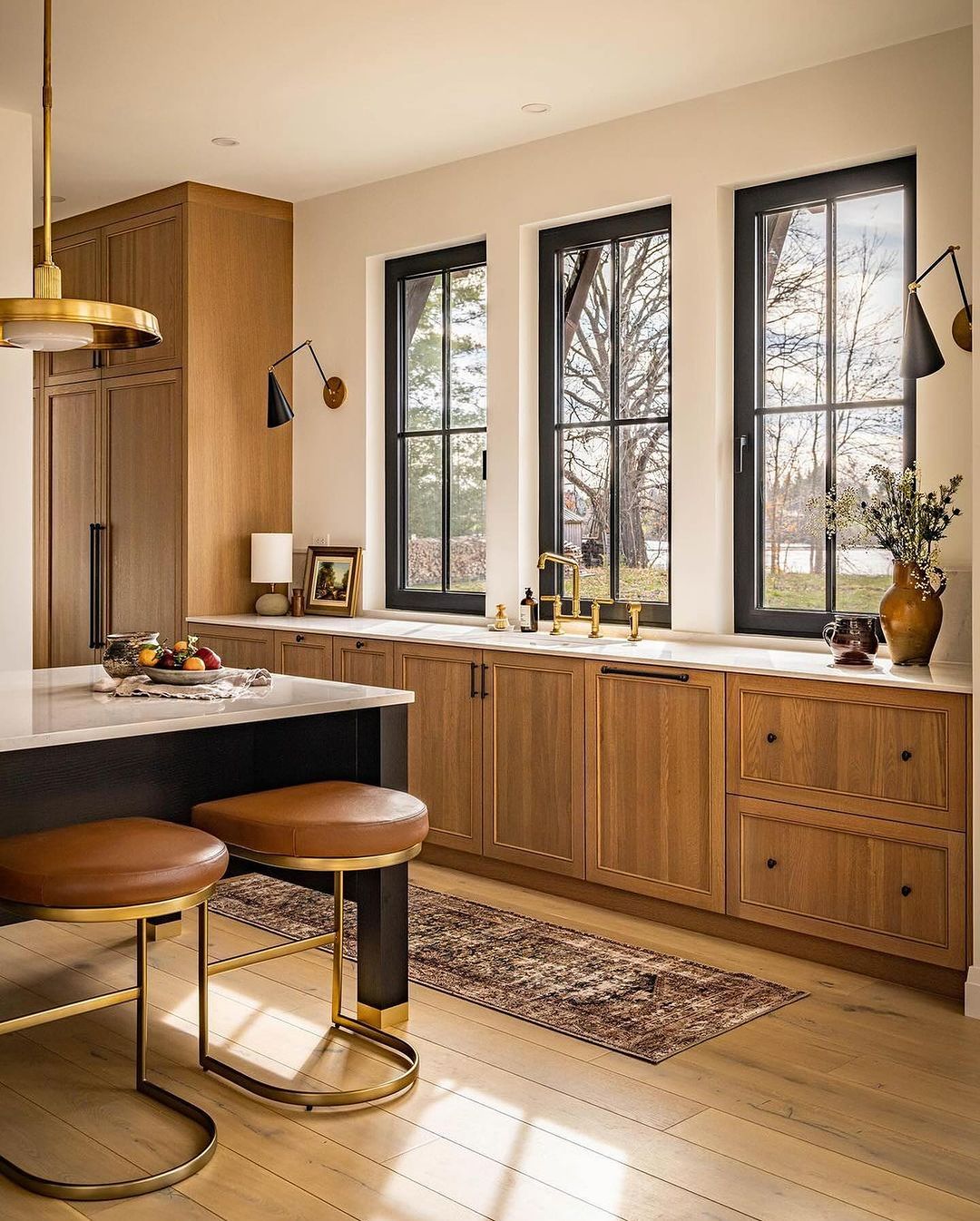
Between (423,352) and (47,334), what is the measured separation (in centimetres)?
301

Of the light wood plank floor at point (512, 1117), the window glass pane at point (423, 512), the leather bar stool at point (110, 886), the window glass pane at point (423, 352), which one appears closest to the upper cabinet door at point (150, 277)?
the window glass pane at point (423, 352)

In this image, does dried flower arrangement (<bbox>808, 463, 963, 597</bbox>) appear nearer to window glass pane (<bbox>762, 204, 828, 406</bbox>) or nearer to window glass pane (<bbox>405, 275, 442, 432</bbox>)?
window glass pane (<bbox>762, 204, 828, 406</bbox>)

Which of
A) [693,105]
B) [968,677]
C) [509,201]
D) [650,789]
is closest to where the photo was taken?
[968,677]

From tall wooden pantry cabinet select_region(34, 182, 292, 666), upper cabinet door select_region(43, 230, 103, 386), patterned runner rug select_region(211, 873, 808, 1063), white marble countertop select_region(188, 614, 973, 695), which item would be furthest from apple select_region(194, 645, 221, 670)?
upper cabinet door select_region(43, 230, 103, 386)

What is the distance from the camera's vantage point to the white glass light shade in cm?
287

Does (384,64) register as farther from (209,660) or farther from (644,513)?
(209,660)

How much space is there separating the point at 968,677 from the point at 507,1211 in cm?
201

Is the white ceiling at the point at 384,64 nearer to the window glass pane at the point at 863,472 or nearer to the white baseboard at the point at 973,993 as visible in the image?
the window glass pane at the point at 863,472

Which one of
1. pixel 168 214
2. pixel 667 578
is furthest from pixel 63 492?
pixel 667 578

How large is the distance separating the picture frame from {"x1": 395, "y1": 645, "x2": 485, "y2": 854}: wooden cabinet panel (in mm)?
975

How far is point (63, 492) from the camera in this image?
6598mm

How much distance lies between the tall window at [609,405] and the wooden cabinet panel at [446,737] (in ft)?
2.28

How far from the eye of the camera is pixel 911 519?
378cm

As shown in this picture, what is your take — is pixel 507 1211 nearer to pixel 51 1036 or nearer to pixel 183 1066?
pixel 183 1066
